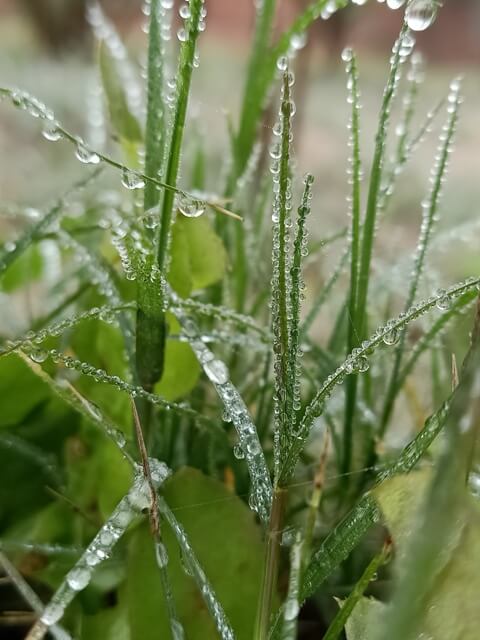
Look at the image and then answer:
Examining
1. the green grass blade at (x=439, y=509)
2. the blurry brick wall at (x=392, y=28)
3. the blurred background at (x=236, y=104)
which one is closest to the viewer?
the green grass blade at (x=439, y=509)

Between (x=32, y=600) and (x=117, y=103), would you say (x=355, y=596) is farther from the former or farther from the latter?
(x=117, y=103)

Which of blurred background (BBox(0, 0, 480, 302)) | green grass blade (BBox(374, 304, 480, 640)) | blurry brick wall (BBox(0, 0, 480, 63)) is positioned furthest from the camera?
blurry brick wall (BBox(0, 0, 480, 63))

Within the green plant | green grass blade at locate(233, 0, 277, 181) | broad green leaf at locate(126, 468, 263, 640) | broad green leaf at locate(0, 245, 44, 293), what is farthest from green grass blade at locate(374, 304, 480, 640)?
broad green leaf at locate(0, 245, 44, 293)

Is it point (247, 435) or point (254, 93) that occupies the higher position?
point (254, 93)

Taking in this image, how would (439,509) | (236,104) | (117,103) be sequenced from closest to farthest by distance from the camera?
1. (439,509)
2. (117,103)
3. (236,104)

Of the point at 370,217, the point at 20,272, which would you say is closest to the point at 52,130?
the point at 370,217

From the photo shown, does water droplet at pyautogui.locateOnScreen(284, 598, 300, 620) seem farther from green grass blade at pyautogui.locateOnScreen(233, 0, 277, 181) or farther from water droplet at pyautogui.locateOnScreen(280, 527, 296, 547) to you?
green grass blade at pyautogui.locateOnScreen(233, 0, 277, 181)

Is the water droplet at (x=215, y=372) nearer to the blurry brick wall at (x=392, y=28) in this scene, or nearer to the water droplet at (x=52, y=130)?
the water droplet at (x=52, y=130)

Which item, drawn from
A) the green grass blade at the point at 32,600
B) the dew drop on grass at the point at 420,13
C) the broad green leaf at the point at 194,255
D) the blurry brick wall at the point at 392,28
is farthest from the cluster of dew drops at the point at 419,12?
the blurry brick wall at the point at 392,28
